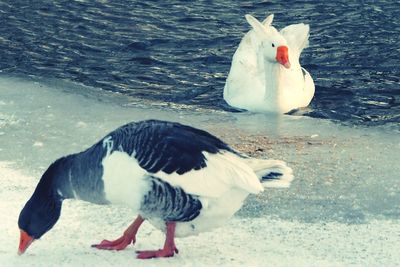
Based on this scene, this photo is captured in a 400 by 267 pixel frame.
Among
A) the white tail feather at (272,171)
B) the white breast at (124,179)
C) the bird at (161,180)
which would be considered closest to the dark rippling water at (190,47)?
the white tail feather at (272,171)

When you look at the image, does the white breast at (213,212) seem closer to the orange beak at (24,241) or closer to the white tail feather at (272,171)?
the white tail feather at (272,171)

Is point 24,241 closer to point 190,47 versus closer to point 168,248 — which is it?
point 168,248

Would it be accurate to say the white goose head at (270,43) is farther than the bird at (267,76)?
No

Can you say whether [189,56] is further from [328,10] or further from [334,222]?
[334,222]

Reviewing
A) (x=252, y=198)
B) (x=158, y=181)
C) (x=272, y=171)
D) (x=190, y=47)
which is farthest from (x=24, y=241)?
(x=190, y=47)

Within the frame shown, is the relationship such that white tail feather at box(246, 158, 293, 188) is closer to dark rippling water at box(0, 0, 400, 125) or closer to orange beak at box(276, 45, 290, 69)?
dark rippling water at box(0, 0, 400, 125)

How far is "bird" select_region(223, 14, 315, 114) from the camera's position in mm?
7238

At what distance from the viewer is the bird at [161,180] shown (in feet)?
12.9

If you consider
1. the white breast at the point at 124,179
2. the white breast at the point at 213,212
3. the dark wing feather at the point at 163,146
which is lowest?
the white breast at the point at 213,212

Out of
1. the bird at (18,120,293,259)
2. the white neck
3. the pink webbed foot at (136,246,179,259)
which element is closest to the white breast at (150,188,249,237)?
the bird at (18,120,293,259)

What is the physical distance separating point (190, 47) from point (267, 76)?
1172 mm

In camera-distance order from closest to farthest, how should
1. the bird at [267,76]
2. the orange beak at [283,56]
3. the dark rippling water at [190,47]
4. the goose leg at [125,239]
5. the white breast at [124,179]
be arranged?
the white breast at [124,179]
the goose leg at [125,239]
the orange beak at [283,56]
the bird at [267,76]
the dark rippling water at [190,47]

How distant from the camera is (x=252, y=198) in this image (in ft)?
16.4

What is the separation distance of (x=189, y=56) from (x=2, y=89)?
1830mm
